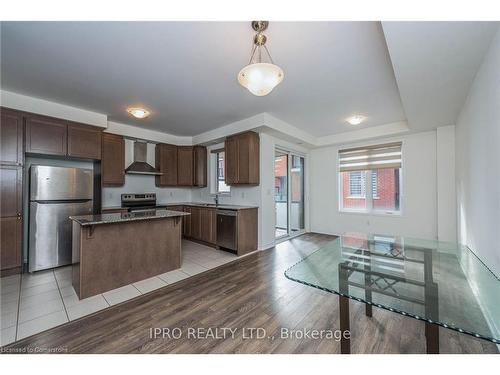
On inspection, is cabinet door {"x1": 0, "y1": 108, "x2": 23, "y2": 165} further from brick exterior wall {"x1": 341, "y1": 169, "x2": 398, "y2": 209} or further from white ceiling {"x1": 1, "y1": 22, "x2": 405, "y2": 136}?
brick exterior wall {"x1": 341, "y1": 169, "x2": 398, "y2": 209}

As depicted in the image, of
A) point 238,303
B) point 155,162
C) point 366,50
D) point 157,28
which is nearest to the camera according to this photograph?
point 157,28

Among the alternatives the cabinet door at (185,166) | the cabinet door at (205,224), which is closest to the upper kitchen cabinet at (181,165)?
the cabinet door at (185,166)

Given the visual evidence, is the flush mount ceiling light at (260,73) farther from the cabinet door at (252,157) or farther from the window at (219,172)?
the window at (219,172)

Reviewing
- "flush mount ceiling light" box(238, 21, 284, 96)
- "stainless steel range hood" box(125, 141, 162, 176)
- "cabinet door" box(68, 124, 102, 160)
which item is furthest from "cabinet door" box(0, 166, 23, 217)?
"flush mount ceiling light" box(238, 21, 284, 96)

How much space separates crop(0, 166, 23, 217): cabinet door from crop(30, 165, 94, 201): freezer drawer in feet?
0.42

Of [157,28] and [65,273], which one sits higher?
[157,28]

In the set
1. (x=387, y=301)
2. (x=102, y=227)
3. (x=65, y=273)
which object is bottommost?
(x=65, y=273)

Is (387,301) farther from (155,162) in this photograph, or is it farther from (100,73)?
(155,162)

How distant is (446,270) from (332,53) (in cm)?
218

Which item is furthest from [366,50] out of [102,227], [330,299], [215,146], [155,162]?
[155,162]

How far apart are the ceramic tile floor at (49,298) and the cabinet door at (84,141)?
1.86 metres

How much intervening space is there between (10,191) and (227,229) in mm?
3174

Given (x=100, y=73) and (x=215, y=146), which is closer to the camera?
(x=100, y=73)

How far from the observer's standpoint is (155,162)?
501 cm
